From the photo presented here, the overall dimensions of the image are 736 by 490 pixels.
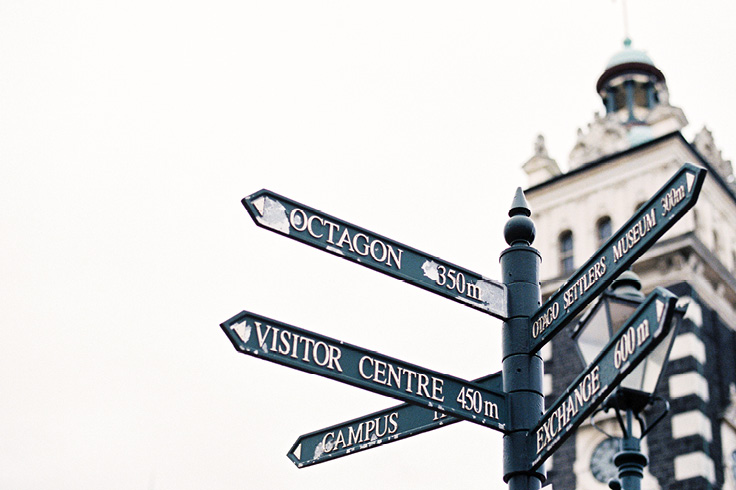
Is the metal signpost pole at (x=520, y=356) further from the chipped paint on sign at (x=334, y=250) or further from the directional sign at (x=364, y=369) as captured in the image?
the chipped paint on sign at (x=334, y=250)

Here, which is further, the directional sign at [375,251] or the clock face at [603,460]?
the clock face at [603,460]

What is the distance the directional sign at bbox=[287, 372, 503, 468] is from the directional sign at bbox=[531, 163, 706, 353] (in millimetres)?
497

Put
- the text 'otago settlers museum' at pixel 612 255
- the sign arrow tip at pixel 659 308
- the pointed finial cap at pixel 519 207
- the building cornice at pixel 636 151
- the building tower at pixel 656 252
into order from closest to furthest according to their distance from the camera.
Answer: the sign arrow tip at pixel 659 308, the text 'otago settlers museum' at pixel 612 255, the pointed finial cap at pixel 519 207, the building tower at pixel 656 252, the building cornice at pixel 636 151

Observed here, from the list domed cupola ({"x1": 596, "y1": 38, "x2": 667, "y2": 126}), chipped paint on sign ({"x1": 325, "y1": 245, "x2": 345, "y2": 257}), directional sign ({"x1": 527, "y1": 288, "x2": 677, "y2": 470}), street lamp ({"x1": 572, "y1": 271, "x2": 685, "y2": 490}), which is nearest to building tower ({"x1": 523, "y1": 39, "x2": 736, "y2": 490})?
domed cupola ({"x1": 596, "y1": 38, "x2": 667, "y2": 126})

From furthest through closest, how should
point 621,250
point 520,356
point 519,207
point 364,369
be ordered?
point 519,207
point 520,356
point 364,369
point 621,250

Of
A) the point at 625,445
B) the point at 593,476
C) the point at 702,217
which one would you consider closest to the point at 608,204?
the point at 702,217

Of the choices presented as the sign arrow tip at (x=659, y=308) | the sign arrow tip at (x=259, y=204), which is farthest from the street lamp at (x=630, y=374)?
the sign arrow tip at (x=259, y=204)

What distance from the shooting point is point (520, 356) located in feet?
19.6

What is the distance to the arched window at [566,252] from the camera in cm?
2820

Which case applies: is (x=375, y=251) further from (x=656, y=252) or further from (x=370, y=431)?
(x=656, y=252)

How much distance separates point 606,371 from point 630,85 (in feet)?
92.6

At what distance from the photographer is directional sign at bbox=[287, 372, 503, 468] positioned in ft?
20.1

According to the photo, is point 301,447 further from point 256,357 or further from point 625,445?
point 625,445

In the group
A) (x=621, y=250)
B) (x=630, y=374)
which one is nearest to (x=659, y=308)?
(x=621, y=250)
